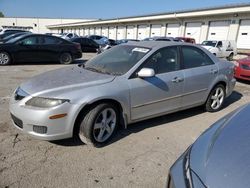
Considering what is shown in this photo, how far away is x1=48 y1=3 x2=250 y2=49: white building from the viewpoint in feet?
78.1

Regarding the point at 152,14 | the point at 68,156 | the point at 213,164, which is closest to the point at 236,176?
the point at 213,164

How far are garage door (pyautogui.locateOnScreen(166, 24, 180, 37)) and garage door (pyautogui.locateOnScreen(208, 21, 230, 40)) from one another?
528 cm

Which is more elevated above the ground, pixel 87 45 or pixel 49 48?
pixel 49 48

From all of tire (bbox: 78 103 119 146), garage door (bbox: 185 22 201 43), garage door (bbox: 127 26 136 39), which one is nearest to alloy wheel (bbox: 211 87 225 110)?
tire (bbox: 78 103 119 146)

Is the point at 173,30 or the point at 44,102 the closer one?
the point at 44,102

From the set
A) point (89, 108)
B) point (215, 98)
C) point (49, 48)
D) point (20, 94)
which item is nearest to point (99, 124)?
point (89, 108)

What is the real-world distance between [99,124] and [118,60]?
4.25 feet

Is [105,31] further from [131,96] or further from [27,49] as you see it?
[131,96]

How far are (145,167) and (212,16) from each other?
26.8 m

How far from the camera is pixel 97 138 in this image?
3.71m

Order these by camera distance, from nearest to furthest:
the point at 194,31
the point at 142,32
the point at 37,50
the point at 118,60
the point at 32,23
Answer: the point at 118,60, the point at 37,50, the point at 194,31, the point at 142,32, the point at 32,23

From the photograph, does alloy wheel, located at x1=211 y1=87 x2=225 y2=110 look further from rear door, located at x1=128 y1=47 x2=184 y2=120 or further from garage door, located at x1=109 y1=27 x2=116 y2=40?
garage door, located at x1=109 y1=27 x2=116 y2=40

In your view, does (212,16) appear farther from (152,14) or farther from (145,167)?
(145,167)

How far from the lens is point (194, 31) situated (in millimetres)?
29344
